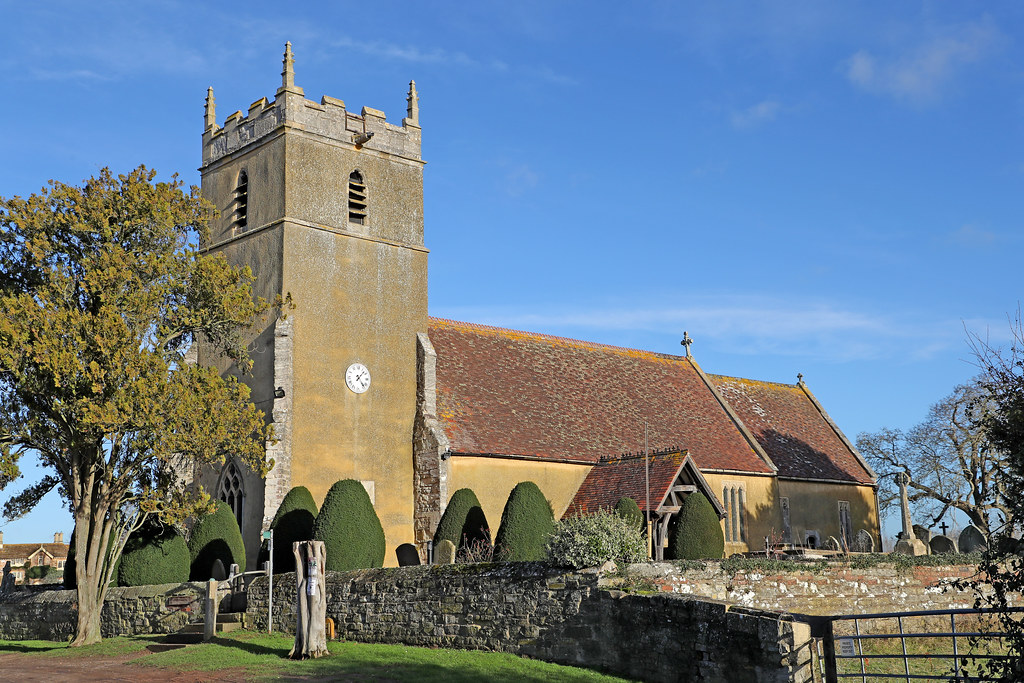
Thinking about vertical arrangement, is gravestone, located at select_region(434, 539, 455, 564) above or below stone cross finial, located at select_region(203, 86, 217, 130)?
below

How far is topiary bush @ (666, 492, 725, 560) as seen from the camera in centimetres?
2600

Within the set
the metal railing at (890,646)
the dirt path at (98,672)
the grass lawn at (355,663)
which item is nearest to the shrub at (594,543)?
the grass lawn at (355,663)

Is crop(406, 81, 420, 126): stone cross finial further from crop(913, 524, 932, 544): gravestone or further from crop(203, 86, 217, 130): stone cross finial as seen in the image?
crop(913, 524, 932, 544): gravestone

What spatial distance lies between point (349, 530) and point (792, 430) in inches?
834

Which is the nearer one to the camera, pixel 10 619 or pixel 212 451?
pixel 212 451

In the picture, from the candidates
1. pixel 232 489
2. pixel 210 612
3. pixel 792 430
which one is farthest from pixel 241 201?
pixel 792 430

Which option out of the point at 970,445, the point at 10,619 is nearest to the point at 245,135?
the point at 10,619

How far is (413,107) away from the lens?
3322cm

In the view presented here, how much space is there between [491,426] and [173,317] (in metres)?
10.6

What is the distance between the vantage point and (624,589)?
1664 centimetres

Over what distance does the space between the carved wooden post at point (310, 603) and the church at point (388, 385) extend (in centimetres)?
877

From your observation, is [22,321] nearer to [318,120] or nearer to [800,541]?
[318,120]

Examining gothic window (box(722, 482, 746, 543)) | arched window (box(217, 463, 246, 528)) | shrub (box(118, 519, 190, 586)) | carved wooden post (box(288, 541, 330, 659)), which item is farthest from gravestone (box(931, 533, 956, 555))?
shrub (box(118, 519, 190, 586))

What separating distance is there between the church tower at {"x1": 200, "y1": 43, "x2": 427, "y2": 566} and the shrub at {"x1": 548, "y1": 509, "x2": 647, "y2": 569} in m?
11.9
